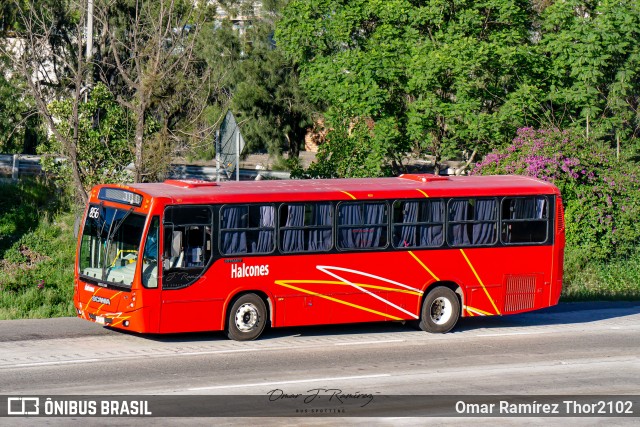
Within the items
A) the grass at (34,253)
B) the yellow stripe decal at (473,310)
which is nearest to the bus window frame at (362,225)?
the yellow stripe decal at (473,310)

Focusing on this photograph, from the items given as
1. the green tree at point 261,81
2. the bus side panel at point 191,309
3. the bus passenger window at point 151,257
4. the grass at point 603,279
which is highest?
the green tree at point 261,81

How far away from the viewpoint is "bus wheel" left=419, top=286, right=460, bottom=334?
762 inches

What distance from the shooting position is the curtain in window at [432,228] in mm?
19156

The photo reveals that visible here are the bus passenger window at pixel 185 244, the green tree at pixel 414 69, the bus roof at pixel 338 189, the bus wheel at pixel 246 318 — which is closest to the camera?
the bus passenger window at pixel 185 244

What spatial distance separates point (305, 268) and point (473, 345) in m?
3.39

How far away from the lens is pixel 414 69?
93.7 ft

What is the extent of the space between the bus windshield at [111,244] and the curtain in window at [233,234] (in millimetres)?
1462

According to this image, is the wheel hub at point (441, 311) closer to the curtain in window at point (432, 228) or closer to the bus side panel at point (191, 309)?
the curtain in window at point (432, 228)

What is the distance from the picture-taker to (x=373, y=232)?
18.7 m

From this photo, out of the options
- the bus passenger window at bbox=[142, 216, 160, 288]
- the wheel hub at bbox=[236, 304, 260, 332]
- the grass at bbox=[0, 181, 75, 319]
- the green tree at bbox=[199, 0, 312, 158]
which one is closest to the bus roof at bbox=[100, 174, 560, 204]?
the bus passenger window at bbox=[142, 216, 160, 288]

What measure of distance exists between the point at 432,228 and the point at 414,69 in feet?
33.8

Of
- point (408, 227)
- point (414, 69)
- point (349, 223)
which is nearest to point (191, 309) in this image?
point (349, 223)

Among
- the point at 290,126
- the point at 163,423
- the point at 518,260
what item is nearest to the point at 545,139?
the point at 518,260

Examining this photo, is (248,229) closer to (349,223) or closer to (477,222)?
(349,223)
